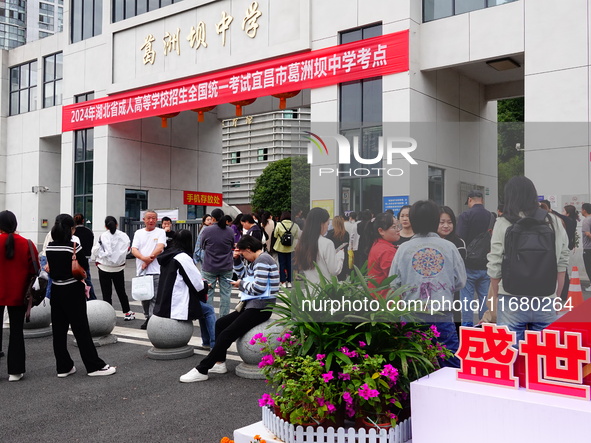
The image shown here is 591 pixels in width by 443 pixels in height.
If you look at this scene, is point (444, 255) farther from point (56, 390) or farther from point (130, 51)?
point (130, 51)

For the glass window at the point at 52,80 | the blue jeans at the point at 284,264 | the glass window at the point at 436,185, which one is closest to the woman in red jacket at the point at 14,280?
the glass window at the point at 436,185

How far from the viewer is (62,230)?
5.90 meters

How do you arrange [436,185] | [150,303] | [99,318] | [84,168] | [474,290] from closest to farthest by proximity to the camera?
[436,185], [474,290], [99,318], [150,303], [84,168]

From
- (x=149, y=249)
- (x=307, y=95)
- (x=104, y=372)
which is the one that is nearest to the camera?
(x=104, y=372)

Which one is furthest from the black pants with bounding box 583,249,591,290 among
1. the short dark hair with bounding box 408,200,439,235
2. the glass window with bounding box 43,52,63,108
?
the glass window with bounding box 43,52,63,108

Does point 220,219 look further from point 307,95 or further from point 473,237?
point 307,95

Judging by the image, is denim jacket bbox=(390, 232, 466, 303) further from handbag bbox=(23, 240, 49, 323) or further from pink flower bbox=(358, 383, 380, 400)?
handbag bbox=(23, 240, 49, 323)

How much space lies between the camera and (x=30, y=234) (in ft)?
92.7

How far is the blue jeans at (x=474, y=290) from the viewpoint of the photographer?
3223 mm

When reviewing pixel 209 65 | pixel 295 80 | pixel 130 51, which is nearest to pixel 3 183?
pixel 130 51

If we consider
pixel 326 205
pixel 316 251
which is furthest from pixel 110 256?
pixel 326 205

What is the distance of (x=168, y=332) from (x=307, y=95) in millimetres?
15553

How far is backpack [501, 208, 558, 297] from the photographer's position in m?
3.14

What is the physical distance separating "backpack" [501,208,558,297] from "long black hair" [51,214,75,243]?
4.56 meters
